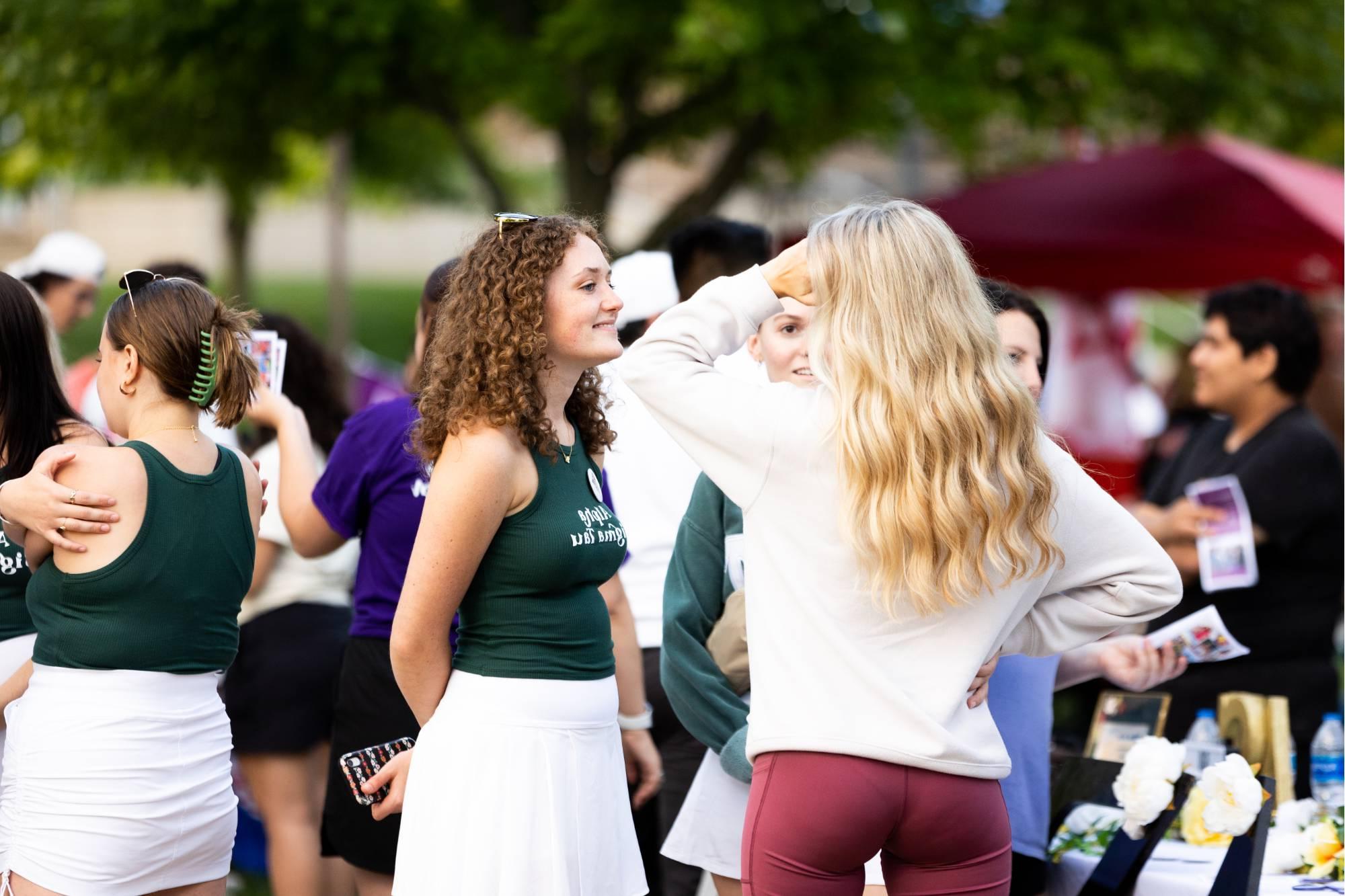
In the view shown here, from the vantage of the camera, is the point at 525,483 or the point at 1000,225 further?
the point at 1000,225

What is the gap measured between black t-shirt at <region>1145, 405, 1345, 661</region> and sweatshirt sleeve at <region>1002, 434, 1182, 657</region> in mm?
1973

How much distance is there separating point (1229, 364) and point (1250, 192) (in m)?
4.77

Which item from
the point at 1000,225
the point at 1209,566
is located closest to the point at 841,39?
the point at 1000,225

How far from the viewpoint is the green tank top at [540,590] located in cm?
250

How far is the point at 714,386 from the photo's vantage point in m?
2.30

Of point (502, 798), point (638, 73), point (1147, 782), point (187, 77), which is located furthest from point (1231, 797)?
point (187, 77)

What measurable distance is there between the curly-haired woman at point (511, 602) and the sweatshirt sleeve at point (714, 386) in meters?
0.27

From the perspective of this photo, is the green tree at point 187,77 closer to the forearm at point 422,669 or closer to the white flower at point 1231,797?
the forearm at point 422,669

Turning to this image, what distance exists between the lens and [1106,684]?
580 cm

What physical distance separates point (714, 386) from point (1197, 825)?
1893 mm

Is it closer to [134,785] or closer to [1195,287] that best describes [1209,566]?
[134,785]

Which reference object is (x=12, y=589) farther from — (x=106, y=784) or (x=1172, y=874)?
(x=1172, y=874)

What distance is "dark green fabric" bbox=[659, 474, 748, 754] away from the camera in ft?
9.70

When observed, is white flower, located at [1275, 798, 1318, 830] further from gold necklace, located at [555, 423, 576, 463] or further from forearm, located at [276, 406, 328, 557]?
forearm, located at [276, 406, 328, 557]
